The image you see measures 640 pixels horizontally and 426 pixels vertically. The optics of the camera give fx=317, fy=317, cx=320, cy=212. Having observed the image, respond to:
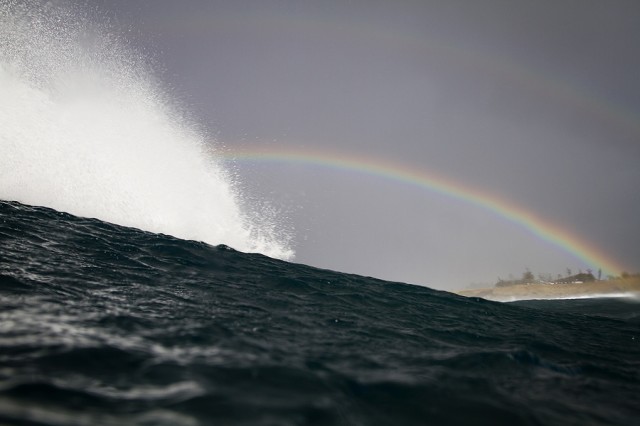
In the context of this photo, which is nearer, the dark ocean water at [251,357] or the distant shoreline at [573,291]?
the dark ocean water at [251,357]

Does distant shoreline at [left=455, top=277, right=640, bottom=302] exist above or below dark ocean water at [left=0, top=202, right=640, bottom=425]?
above

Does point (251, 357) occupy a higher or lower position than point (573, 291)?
lower

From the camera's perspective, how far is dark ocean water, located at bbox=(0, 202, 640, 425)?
3.23 m

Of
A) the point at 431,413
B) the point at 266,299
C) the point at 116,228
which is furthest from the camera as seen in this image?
the point at 116,228

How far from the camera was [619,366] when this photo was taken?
7152mm

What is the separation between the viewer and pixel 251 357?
4.66 meters

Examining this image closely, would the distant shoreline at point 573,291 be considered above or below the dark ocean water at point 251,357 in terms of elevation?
above

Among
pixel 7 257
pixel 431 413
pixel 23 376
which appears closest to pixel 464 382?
pixel 431 413

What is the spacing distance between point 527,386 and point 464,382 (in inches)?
43.4

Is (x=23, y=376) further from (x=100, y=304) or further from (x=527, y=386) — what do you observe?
(x=527, y=386)

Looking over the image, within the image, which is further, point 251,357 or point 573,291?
point 573,291

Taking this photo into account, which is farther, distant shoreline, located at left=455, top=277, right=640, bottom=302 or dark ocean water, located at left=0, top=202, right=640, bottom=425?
distant shoreline, located at left=455, top=277, right=640, bottom=302

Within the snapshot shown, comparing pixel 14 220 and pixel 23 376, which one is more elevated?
pixel 14 220

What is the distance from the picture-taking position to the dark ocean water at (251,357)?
323 centimetres
